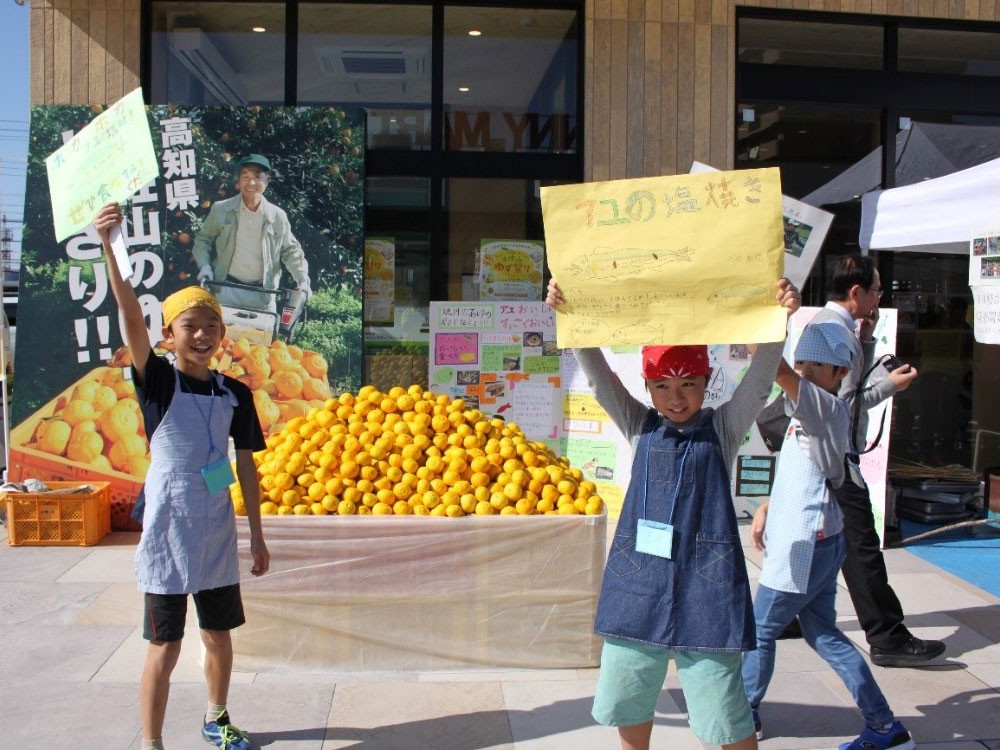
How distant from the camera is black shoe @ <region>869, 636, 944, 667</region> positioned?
4.40 m

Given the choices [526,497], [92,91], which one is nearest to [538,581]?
[526,497]

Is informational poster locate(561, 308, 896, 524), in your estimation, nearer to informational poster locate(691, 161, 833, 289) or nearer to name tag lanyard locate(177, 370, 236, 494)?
informational poster locate(691, 161, 833, 289)

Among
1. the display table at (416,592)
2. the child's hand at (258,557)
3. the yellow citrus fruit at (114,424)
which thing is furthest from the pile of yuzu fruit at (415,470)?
the yellow citrus fruit at (114,424)

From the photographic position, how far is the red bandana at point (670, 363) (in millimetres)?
2807

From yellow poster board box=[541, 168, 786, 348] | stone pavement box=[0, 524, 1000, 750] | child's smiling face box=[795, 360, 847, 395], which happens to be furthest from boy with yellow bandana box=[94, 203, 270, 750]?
child's smiling face box=[795, 360, 847, 395]

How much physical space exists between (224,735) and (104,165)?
2.11 metres

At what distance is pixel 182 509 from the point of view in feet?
10.4

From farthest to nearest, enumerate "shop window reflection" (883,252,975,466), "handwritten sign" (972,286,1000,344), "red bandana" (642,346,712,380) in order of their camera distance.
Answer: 1. "shop window reflection" (883,252,975,466)
2. "handwritten sign" (972,286,1000,344)
3. "red bandana" (642,346,712,380)

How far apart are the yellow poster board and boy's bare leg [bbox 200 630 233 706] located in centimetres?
168

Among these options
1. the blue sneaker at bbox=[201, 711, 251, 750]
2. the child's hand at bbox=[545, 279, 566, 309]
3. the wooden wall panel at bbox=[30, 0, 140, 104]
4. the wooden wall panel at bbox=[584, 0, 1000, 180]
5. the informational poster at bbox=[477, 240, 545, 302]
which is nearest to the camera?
the child's hand at bbox=[545, 279, 566, 309]

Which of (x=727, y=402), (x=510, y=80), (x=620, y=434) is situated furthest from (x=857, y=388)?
(x=510, y=80)

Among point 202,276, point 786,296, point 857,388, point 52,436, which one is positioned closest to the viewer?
point 786,296

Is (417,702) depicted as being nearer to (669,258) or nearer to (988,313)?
(669,258)

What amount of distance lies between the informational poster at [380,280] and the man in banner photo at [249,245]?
655mm
